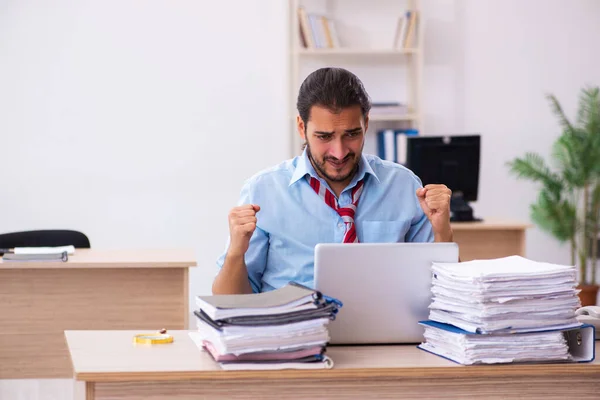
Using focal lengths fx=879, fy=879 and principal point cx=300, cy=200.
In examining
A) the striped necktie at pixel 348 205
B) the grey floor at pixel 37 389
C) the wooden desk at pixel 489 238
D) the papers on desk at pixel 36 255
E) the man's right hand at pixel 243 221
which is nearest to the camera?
the man's right hand at pixel 243 221

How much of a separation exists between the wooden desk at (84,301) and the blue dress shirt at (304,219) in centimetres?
121

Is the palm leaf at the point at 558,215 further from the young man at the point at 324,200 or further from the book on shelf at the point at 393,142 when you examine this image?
the young man at the point at 324,200

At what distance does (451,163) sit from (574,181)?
135 centimetres

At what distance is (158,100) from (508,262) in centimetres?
423

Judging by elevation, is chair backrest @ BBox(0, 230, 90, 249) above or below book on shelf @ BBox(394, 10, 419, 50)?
below

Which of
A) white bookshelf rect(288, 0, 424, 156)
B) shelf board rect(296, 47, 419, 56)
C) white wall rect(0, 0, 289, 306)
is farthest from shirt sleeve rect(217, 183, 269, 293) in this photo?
white wall rect(0, 0, 289, 306)

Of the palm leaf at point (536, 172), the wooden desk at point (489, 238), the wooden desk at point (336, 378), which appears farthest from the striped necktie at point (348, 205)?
the palm leaf at point (536, 172)

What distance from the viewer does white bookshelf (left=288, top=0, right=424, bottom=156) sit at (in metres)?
6.07

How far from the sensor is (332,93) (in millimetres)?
2529

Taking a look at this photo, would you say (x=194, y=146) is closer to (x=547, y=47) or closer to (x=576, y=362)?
(x=547, y=47)

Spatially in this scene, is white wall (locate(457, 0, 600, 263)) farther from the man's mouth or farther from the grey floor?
the man's mouth

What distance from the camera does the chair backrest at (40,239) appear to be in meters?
4.12

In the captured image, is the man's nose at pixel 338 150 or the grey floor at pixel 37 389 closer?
the man's nose at pixel 338 150

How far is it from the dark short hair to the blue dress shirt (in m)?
0.20
